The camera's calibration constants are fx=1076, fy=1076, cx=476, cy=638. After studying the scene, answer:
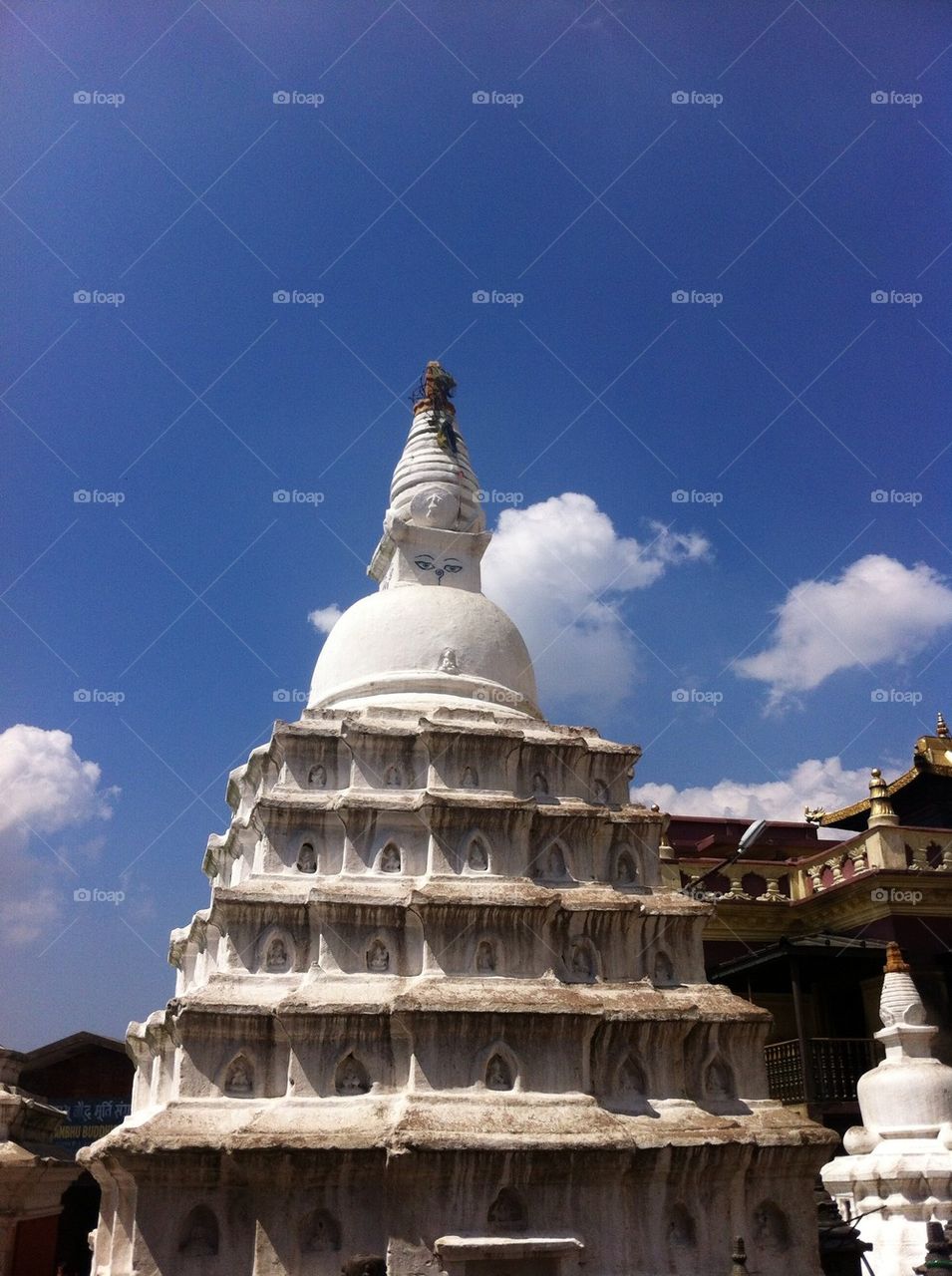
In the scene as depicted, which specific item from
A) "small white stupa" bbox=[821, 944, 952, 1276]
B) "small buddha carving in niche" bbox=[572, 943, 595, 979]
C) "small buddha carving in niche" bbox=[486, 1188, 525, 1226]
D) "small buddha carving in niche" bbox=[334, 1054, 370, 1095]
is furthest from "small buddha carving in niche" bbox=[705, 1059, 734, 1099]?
"small buddha carving in niche" bbox=[334, 1054, 370, 1095]

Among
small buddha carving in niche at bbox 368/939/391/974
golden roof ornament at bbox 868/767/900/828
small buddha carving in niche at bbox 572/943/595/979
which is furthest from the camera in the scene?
golden roof ornament at bbox 868/767/900/828

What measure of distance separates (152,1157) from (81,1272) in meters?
17.8

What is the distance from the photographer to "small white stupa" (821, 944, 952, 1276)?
16641 mm

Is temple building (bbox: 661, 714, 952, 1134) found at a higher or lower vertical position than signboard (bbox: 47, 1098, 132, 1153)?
higher

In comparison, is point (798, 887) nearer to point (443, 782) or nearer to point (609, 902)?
point (609, 902)

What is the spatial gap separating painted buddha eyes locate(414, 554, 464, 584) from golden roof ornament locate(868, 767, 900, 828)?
464 inches

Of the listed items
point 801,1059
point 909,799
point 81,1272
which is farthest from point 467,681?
point 81,1272

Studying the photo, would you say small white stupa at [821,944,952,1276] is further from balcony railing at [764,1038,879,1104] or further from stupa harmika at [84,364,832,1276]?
balcony railing at [764,1038,879,1104]

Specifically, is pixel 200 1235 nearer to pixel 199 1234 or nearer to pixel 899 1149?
pixel 199 1234

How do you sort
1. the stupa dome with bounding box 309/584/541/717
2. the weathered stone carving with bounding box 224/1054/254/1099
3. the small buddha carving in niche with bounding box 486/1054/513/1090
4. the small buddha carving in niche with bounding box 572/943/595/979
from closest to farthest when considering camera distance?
the weathered stone carving with bounding box 224/1054/254/1099, the small buddha carving in niche with bounding box 486/1054/513/1090, the small buddha carving in niche with bounding box 572/943/595/979, the stupa dome with bounding box 309/584/541/717

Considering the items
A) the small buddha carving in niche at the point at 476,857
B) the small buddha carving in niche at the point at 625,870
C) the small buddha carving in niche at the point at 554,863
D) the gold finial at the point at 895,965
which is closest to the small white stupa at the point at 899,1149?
the gold finial at the point at 895,965

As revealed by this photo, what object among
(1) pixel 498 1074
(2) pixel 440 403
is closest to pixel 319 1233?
(1) pixel 498 1074

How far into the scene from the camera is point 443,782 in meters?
21.0

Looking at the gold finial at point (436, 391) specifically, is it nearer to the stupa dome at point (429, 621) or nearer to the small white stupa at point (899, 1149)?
the stupa dome at point (429, 621)
